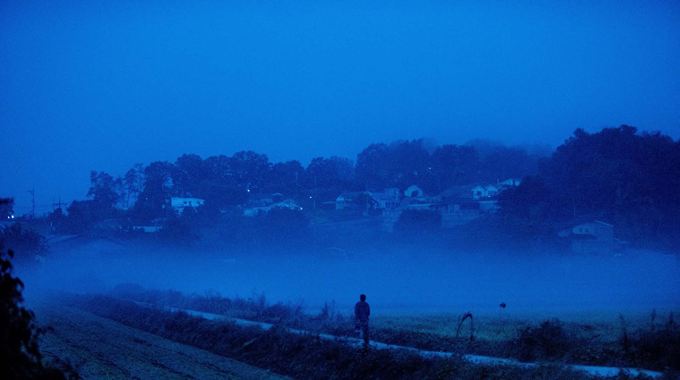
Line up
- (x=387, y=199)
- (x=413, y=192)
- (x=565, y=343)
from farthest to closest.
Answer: (x=413, y=192)
(x=387, y=199)
(x=565, y=343)

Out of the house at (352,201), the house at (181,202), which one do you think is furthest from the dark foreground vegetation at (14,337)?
the house at (181,202)

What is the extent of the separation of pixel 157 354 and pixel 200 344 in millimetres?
3004

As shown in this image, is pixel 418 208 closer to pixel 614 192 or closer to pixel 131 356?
pixel 614 192

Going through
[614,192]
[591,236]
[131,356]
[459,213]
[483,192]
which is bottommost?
[131,356]

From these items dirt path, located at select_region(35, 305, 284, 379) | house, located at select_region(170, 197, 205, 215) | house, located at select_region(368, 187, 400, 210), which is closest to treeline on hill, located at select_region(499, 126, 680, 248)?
house, located at select_region(368, 187, 400, 210)

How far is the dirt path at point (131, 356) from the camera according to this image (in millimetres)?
19969

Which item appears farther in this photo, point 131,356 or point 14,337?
point 131,356

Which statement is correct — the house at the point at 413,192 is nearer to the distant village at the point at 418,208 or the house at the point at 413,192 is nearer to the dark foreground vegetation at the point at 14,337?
the distant village at the point at 418,208

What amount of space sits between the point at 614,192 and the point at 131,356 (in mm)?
66252

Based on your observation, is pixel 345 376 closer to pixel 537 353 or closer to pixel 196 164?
pixel 537 353

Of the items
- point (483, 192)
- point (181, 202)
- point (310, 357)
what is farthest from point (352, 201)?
point (310, 357)

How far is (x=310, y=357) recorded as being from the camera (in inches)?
832

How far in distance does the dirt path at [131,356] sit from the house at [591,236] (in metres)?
48.1

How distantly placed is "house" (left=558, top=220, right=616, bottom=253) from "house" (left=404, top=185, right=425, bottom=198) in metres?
53.8
